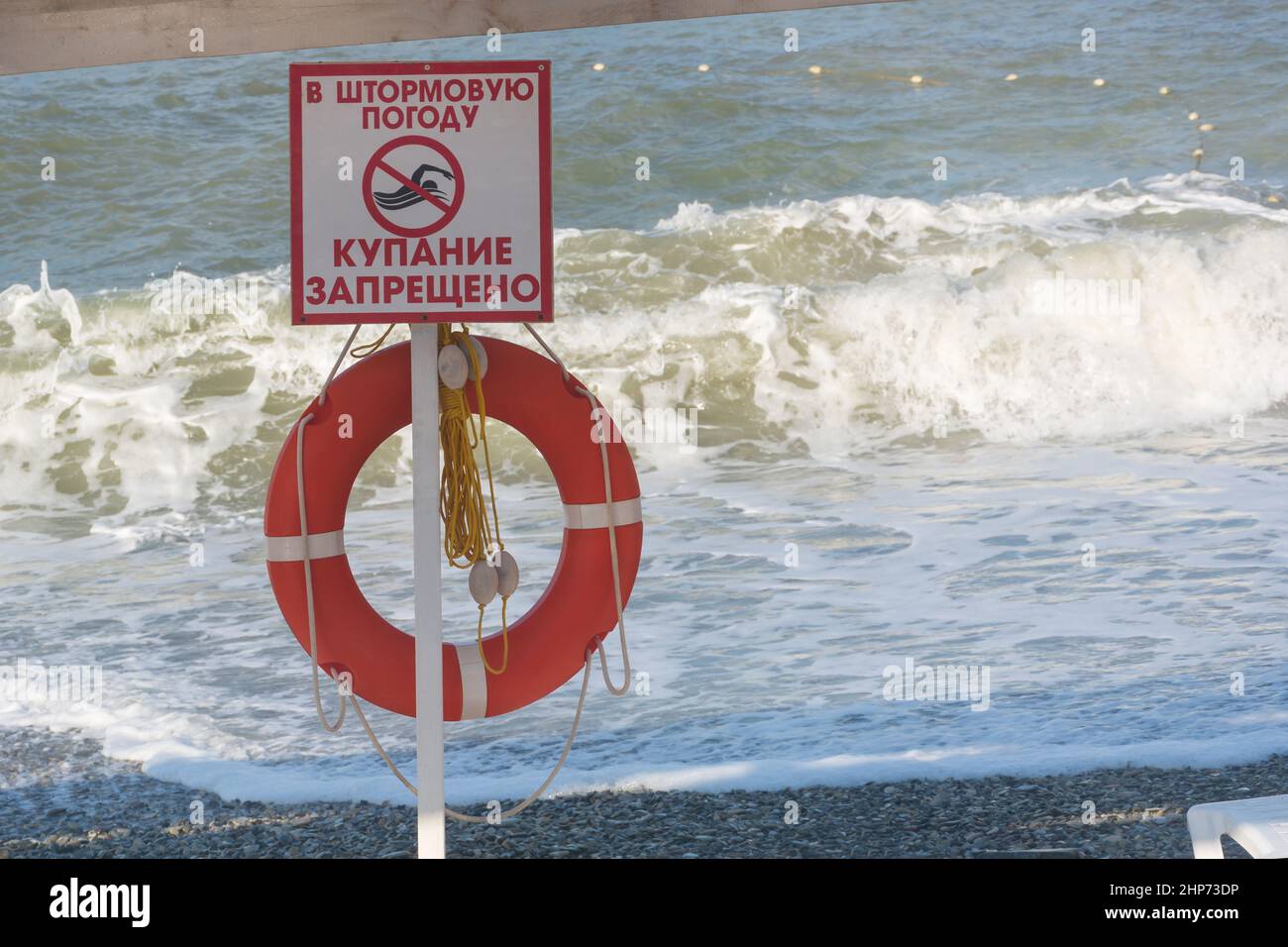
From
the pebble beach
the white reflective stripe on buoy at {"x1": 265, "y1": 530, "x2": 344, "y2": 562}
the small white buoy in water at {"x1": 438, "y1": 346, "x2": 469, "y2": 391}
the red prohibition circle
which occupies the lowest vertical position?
the pebble beach

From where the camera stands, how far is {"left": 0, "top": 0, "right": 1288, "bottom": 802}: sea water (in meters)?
3.87

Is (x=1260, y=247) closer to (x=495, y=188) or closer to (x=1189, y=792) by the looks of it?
(x=1189, y=792)

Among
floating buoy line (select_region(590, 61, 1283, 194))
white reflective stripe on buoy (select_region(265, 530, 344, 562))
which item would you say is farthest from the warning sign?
floating buoy line (select_region(590, 61, 1283, 194))

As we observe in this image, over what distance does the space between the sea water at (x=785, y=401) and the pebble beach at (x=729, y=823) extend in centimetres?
14

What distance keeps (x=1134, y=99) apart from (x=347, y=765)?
6473mm

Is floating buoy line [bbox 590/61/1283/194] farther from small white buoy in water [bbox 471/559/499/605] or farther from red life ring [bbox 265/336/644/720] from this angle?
small white buoy in water [bbox 471/559/499/605]

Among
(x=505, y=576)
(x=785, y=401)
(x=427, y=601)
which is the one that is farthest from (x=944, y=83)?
(x=427, y=601)

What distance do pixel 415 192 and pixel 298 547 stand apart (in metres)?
0.55

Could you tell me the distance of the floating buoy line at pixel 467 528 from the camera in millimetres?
1896

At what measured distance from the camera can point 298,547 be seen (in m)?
1.92

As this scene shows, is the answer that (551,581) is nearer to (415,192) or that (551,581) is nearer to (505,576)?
(505,576)

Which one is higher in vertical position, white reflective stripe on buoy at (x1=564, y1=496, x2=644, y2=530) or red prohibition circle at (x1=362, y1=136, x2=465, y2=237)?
red prohibition circle at (x1=362, y1=136, x2=465, y2=237)

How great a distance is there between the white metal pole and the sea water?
3.90ft

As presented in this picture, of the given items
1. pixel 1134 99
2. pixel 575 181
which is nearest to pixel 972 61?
pixel 1134 99
